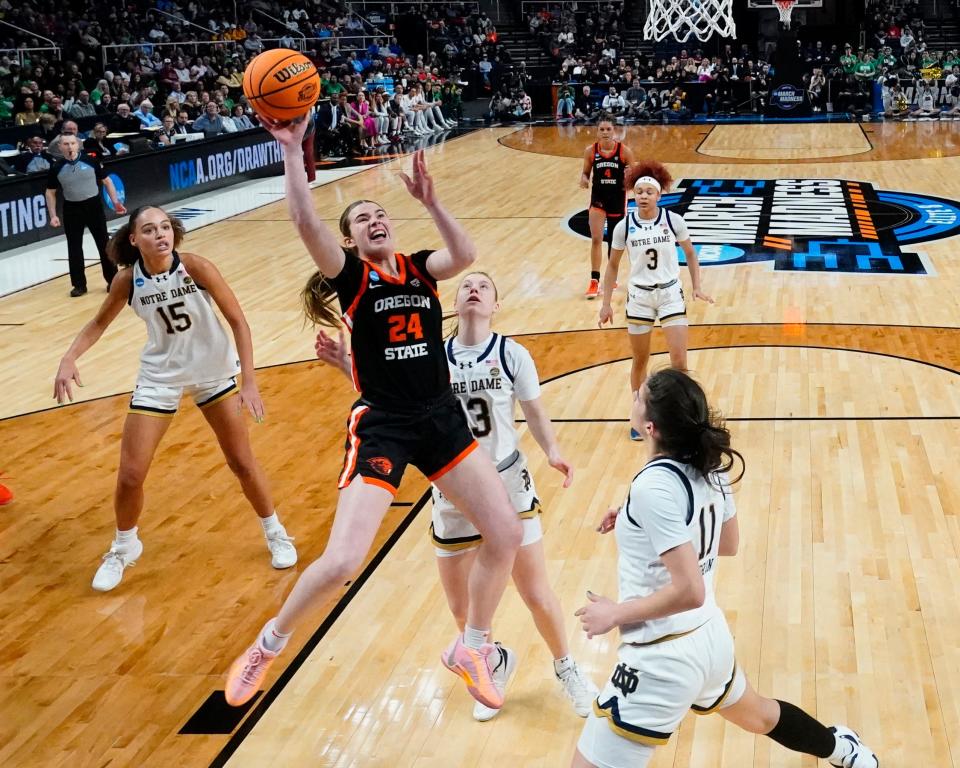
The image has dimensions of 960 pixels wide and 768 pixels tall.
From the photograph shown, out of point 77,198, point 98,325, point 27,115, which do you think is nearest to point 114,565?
point 98,325

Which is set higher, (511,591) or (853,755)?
(853,755)

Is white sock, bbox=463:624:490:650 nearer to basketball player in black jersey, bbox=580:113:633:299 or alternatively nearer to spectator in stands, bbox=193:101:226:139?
basketball player in black jersey, bbox=580:113:633:299

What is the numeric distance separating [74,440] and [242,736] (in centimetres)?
433

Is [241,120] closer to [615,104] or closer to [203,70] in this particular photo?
[203,70]

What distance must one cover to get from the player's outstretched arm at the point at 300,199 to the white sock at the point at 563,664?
1.79 meters

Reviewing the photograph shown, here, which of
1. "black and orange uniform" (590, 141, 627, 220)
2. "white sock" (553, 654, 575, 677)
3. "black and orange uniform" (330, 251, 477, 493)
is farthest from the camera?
"black and orange uniform" (590, 141, 627, 220)

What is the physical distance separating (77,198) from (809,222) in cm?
916

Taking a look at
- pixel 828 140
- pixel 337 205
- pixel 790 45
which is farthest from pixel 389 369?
pixel 790 45

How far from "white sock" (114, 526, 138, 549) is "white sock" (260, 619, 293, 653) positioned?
2151 millimetres

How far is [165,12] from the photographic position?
28203mm

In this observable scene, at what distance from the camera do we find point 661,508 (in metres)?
3.27

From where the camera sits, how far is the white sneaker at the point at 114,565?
5961 mm

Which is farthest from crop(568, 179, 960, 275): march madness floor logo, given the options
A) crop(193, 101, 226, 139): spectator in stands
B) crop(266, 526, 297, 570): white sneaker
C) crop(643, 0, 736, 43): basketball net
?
crop(266, 526, 297, 570): white sneaker

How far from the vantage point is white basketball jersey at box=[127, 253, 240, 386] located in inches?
227
